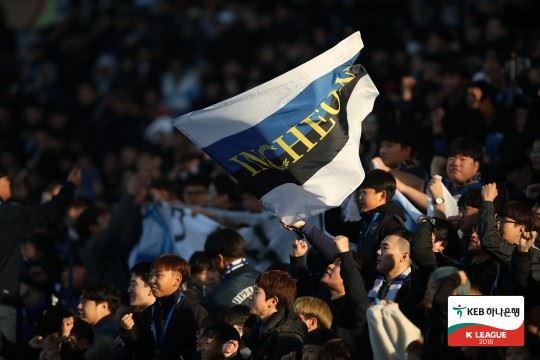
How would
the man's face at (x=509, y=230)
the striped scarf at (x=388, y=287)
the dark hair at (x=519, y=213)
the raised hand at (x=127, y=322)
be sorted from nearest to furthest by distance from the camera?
the dark hair at (x=519, y=213) → the man's face at (x=509, y=230) → the striped scarf at (x=388, y=287) → the raised hand at (x=127, y=322)

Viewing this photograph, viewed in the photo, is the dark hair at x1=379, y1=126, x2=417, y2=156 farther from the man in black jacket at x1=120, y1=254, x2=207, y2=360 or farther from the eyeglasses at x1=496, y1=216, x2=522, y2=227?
the eyeglasses at x1=496, y1=216, x2=522, y2=227

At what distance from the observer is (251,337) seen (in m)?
10.3

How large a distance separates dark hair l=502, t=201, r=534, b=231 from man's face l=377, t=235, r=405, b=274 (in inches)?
29.7

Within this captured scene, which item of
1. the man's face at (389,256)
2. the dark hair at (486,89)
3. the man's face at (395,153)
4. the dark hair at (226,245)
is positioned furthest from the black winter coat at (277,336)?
→ the dark hair at (486,89)

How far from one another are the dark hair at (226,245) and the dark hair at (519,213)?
275cm

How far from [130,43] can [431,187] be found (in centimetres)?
1435

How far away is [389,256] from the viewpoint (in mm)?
10047

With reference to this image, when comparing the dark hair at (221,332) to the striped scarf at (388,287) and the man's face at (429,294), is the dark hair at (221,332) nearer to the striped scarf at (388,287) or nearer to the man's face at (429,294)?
the striped scarf at (388,287)

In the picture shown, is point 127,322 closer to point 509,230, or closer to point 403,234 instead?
point 403,234

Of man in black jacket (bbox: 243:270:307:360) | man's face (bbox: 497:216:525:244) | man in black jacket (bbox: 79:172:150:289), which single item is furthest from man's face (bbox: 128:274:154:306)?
man's face (bbox: 497:216:525:244)

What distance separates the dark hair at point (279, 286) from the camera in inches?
408

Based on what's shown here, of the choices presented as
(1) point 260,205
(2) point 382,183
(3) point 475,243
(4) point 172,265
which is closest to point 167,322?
(4) point 172,265

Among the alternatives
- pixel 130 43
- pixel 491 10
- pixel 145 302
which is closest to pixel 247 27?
pixel 130 43

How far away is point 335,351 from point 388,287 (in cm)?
101
